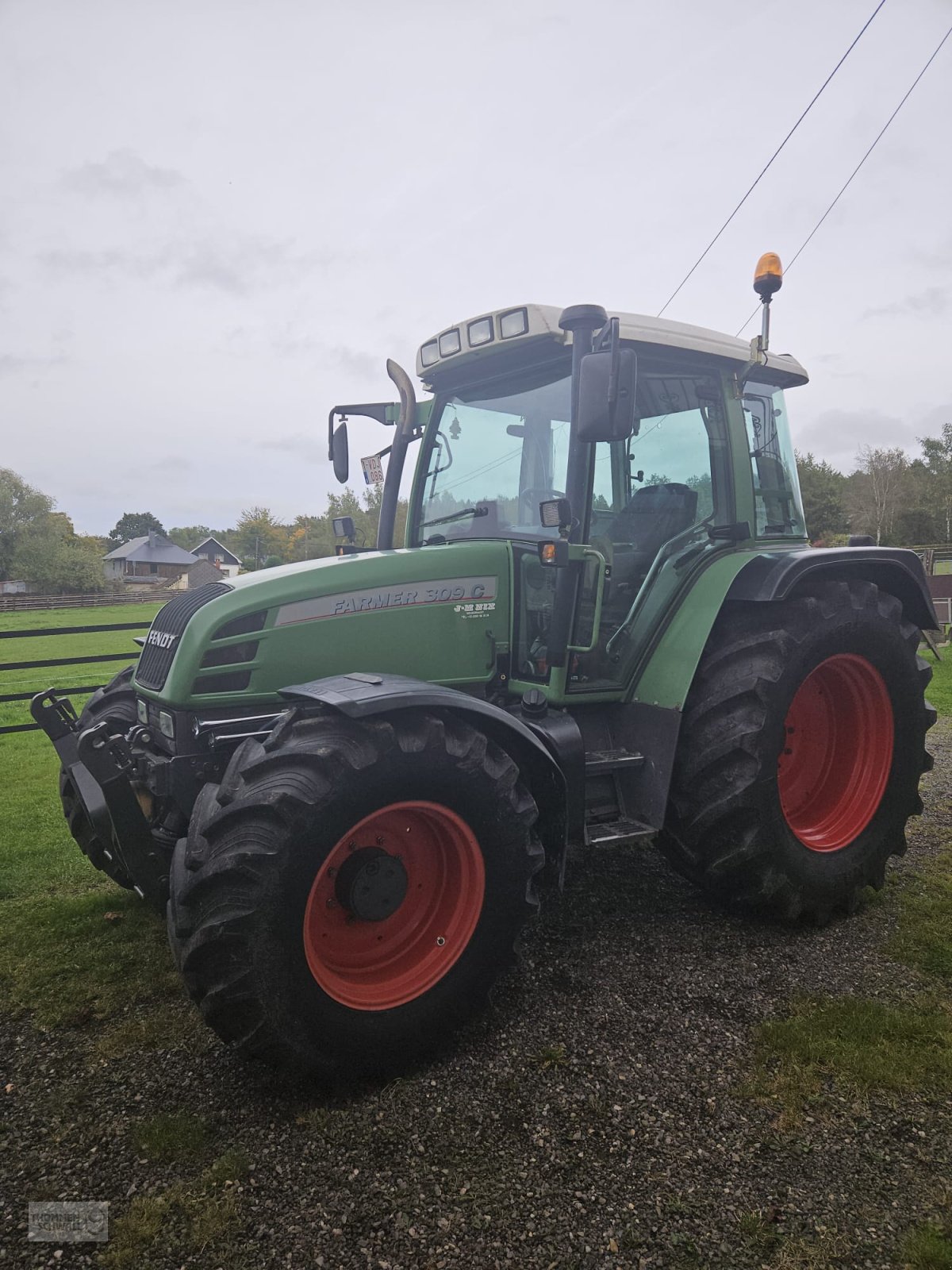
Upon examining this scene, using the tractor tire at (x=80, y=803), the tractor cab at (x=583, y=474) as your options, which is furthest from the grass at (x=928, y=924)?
the tractor tire at (x=80, y=803)

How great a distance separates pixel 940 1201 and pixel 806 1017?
0.80 metres

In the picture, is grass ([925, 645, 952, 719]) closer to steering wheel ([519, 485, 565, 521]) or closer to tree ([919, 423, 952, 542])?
steering wheel ([519, 485, 565, 521])

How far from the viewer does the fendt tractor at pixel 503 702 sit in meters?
2.45

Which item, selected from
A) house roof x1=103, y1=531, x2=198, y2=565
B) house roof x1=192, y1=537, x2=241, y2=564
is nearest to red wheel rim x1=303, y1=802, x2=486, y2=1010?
house roof x1=103, y1=531, x2=198, y2=565

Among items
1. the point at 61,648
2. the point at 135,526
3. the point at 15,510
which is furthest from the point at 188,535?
the point at 61,648

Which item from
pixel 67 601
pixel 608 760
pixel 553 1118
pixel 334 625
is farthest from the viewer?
pixel 67 601

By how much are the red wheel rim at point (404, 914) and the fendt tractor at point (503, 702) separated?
1 cm

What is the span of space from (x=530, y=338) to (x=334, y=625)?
143 cm

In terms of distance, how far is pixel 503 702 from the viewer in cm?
356

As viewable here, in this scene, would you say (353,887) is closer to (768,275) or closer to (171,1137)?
(171,1137)

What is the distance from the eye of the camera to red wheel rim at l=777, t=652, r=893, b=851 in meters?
3.88

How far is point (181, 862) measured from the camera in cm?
240

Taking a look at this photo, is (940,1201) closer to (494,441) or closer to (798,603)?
(798,603)

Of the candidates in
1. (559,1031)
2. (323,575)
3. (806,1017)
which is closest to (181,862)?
(323,575)
